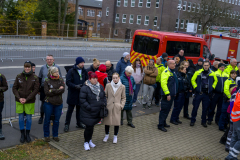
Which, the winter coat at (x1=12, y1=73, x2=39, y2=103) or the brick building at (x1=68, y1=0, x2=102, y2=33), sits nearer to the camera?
the winter coat at (x1=12, y1=73, x2=39, y2=103)

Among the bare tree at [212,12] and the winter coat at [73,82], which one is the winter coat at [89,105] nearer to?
the winter coat at [73,82]

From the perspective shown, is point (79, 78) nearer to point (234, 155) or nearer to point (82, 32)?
point (234, 155)

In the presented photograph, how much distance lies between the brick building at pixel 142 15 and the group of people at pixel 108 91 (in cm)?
3718

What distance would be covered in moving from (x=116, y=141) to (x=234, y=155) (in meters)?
2.68

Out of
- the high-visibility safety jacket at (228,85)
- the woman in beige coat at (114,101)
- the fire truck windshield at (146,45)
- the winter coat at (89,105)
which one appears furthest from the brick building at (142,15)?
the winter coat at (89,105)

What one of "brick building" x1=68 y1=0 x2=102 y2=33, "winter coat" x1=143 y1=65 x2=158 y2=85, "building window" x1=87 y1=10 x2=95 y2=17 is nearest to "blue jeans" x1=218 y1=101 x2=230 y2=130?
"winter coat" x1=143 y1=65 x2=158 y2=85

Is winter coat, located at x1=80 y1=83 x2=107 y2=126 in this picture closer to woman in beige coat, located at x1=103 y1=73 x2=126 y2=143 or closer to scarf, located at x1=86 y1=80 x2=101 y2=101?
scarf, located at x1=86 y1=80 x2=101 y2=101

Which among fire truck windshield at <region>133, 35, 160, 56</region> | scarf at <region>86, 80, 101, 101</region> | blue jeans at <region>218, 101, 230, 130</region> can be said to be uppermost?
fire truck windshield at <region>133, 35, 160, 56</region>

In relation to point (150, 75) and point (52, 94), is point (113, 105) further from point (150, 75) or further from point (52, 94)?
point (150, 75)

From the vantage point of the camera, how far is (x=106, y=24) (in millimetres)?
54531

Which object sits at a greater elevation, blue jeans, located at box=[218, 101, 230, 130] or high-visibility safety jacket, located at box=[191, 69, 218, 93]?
high-visibility safety jacket, located at box=[191, 69, 218, 93]

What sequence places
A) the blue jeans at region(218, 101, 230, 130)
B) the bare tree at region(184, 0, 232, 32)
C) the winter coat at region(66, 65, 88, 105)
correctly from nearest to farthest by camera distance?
the winter coat at region(66, 65, 88, 105), the blue jeans at region(218, 101, 230, 130), the bare tree at region(184, 0, 232, 32)

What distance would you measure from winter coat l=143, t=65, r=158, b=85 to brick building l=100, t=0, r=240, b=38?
36692mm

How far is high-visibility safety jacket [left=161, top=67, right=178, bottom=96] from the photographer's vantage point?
6.87 meters
